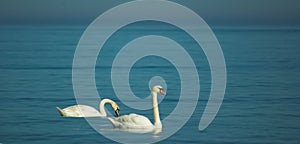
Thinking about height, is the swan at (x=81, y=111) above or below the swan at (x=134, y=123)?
above

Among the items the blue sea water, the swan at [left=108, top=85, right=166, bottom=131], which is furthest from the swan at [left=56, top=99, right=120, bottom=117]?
the swan at [left=108, top=85, right=166, bottom=131]

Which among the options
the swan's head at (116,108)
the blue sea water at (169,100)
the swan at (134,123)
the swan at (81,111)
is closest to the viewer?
the blue sea water at (169,100)

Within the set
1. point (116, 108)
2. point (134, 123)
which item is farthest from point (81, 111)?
point (134, 123)

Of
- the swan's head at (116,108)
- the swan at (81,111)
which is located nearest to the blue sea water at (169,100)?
the swan at (81,111)

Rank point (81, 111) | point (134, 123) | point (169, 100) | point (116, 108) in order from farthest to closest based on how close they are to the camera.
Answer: point (169, 100), point (116, 108), point (81, 111), point (134, 123)

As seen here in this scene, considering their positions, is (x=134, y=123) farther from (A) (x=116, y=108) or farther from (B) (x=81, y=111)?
(B) (x=81, y=111)

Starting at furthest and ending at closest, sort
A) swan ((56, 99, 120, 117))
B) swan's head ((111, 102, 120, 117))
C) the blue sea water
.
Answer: swan's head ((111, 102, 120, 117)), swan ((56, 99, 120, 117)), the blue sea water

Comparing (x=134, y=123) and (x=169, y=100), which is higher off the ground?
(x=169, y=100)

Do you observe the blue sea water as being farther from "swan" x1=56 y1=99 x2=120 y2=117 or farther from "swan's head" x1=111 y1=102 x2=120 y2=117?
"swan's head" x1=111 y1=102 x2=120 y2=117

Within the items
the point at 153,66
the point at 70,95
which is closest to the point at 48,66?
the point at 153,66

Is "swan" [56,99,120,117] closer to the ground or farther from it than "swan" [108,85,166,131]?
farther from it

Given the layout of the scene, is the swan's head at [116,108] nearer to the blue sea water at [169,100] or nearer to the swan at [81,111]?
the swan at [81,111]

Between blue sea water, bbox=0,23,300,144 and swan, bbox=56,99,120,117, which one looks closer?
blue sea water, bbox=0,23,300,144

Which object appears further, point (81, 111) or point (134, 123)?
point (81, 111)
